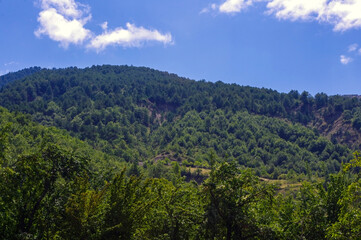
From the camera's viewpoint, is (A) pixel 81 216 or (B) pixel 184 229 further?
(B) pixel 184 229

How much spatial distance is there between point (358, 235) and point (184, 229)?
9.10 m

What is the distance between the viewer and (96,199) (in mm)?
16344

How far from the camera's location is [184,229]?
727 inches

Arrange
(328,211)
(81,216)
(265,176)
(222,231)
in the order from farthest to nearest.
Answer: (265,176)
(328,211)
(222,231)
(81,216)

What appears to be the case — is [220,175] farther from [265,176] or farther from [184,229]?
[265,176]

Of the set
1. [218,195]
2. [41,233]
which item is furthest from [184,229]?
[41,233]

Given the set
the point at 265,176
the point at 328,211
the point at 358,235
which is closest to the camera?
the point at 358,235

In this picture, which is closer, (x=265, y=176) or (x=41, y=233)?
(x=41, y=233)

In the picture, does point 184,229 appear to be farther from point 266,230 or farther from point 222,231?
point 266,230

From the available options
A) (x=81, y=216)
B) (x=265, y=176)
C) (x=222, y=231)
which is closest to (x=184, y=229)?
(x=222, y=231)

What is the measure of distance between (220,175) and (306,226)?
6.11 meters

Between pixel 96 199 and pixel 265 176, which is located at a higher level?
pixel 96 199

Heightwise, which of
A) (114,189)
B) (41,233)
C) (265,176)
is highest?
(114,189)

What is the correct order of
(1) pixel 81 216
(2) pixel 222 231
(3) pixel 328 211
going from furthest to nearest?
(3) pixel 328 211
(2) pixel 222 231
(1) pixel 81 216
